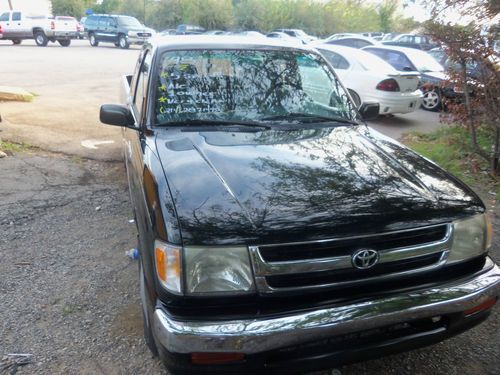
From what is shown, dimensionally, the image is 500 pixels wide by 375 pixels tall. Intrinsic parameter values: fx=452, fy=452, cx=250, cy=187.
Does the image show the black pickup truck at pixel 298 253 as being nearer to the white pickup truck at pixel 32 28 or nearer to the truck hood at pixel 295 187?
the truck hood at pixel 295 187

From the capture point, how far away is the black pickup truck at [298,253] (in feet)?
6.51

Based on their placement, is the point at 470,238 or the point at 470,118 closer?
the point at 470,238

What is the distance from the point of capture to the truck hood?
6.79 feet

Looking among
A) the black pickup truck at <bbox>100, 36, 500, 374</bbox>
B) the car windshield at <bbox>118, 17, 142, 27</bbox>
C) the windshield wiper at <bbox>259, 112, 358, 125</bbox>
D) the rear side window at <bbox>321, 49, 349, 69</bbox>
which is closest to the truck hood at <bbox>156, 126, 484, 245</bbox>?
the black pickup truck at <bbox>100, 36, 500, 374</bbox>

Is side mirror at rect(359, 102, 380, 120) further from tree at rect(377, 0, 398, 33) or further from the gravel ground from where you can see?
tree at rect(377, 0, 398, 33)

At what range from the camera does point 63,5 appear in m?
51.2

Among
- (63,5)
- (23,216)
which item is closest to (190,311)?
(23,216)

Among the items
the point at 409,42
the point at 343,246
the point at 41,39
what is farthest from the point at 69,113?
the point at 41,39

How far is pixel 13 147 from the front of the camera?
21.6 feet

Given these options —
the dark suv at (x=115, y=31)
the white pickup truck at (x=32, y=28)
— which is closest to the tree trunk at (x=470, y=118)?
the dark suv at (x=115, y=31)

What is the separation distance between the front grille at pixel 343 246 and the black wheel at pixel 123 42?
30.4 metres

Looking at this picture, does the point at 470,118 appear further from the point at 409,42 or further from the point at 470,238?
the point at 409,42

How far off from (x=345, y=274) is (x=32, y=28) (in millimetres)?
30234

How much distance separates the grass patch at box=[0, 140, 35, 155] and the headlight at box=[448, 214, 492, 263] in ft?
19.7
